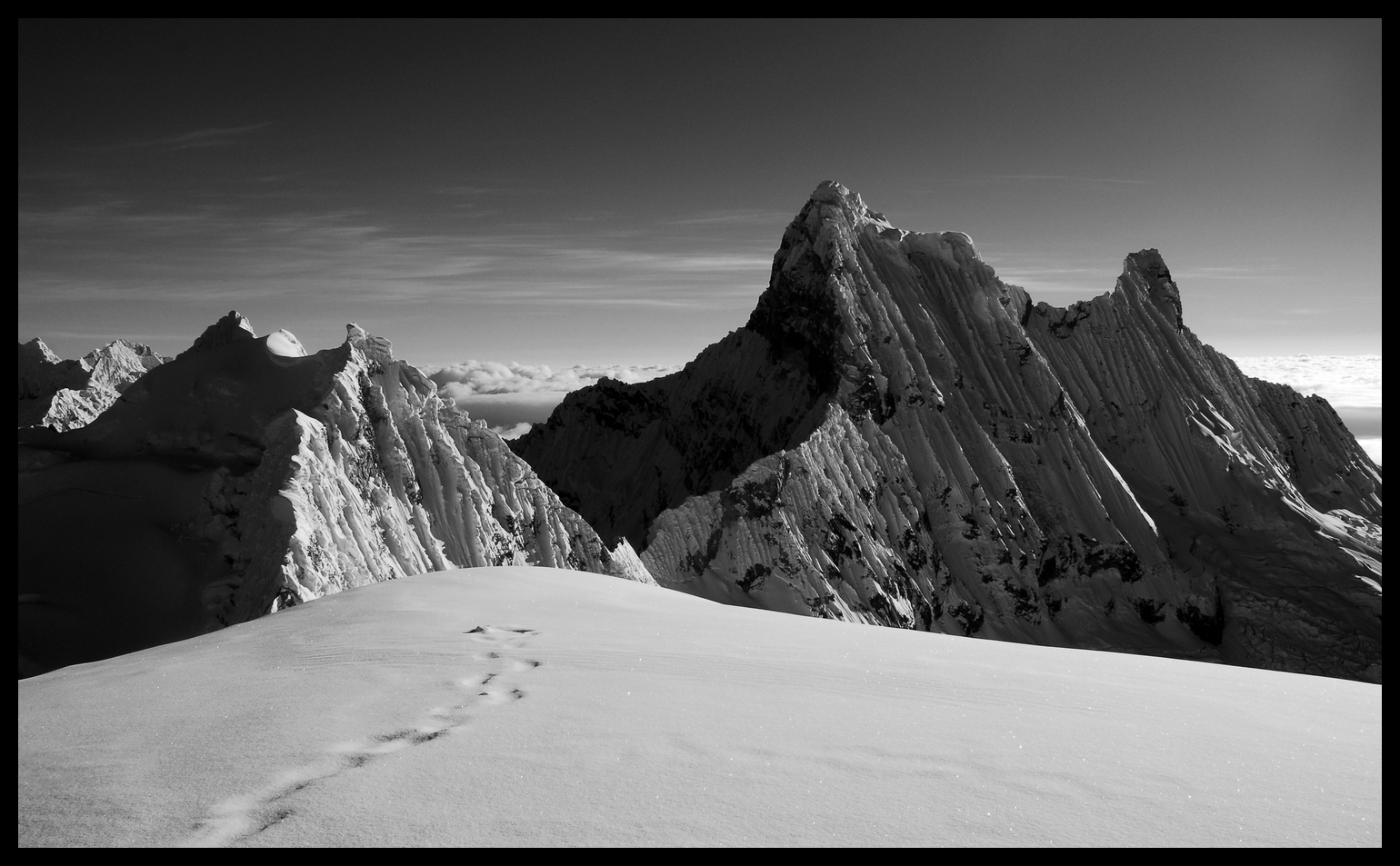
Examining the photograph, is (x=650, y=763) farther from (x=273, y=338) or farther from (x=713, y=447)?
(x=713, y=447)

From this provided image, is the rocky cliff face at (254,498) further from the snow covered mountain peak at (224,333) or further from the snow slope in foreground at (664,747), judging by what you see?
the snow slope in foreground at (664,747)

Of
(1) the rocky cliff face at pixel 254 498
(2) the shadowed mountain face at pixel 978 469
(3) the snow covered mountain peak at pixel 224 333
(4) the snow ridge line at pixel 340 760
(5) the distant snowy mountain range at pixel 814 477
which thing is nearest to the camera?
(4) the snow ridge line at pixel 340 760

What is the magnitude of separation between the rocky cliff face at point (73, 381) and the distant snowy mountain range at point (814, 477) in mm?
244

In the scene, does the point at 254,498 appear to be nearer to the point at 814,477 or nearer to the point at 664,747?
the point at 664,747

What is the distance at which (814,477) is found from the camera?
42.8m

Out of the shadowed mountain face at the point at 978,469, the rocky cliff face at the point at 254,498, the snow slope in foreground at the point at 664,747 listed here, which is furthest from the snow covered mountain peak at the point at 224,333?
the snow slope in foreground at the point at 664,747

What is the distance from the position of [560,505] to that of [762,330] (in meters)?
32.7

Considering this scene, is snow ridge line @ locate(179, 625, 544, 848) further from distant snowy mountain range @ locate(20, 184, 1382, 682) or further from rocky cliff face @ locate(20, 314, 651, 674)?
distant snowy mountain range @ locate(20, 184, 1382, 682)

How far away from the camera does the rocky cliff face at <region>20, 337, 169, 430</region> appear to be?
38.4 metres

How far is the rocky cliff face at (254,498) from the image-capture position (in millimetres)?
16141

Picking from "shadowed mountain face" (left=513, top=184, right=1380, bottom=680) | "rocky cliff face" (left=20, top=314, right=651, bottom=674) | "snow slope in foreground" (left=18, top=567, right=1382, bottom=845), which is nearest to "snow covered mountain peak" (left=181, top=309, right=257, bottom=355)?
"rocky cliff face" (left=20, top=314, right=651, bottom=674)

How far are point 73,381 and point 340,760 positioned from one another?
171 ft

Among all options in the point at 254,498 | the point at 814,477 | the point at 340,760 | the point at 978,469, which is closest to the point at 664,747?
the point at 340,760

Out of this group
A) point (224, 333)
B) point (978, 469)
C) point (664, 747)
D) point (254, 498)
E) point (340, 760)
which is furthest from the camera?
point (978, 469)
